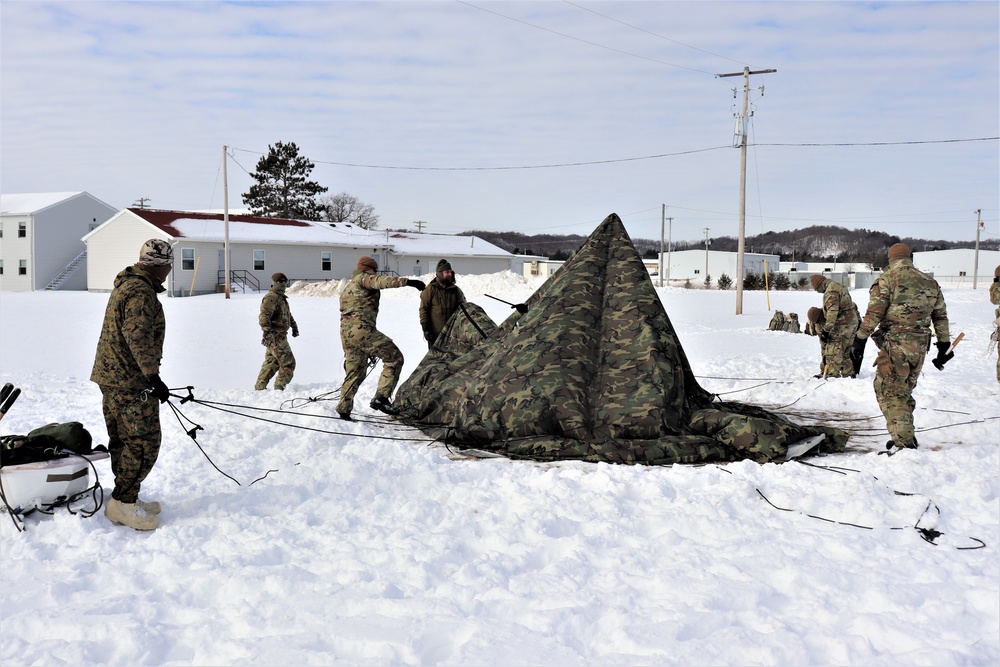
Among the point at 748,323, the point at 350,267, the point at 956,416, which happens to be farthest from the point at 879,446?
the point at 350,267

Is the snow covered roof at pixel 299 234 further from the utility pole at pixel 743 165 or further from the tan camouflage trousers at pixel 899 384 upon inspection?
the tan camouflage trousers at pixel 899 384

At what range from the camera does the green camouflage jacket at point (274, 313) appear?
9.65 meters

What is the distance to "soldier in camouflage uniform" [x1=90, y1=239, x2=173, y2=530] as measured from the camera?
15.5ft

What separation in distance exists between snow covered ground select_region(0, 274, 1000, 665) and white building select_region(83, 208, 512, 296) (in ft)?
97.8

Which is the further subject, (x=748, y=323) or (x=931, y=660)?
(x=748, y=323)

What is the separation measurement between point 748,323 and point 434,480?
18.6 metres

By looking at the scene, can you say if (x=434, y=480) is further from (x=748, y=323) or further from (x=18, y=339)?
(x=748, y=323)

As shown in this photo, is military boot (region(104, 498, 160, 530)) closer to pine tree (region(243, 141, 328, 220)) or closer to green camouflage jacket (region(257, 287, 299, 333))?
green camouflage jacket (region(257, 287, 299, 333))

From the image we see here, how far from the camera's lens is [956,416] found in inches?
323

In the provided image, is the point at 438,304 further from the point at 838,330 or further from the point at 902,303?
the point at 838,330

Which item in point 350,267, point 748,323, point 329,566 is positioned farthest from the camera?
point 350,267

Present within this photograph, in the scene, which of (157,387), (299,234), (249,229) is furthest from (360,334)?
(299,234)

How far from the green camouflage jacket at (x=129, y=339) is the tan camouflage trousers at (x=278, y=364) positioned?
195 inches

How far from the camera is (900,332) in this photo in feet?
22.8
